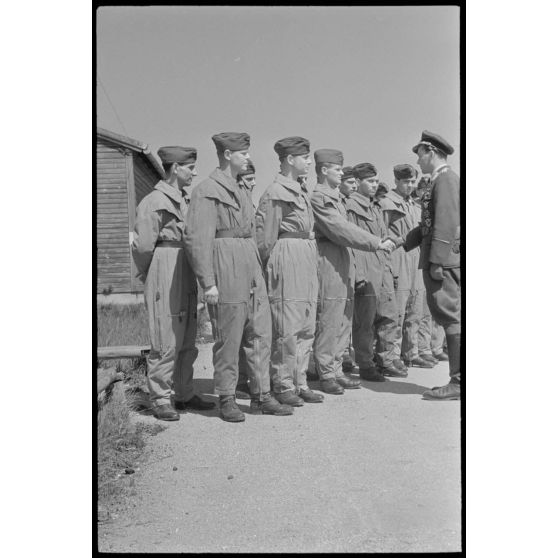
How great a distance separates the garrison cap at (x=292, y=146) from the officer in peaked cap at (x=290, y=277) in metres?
0.15

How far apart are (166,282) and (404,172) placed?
1.65 meters

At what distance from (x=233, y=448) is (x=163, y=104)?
2.08 meters

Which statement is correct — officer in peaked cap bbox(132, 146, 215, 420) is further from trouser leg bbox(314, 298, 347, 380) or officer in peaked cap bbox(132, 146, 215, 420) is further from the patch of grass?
trouser leg bbox(314, 298, 347, 380)

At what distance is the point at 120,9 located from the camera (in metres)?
5.25

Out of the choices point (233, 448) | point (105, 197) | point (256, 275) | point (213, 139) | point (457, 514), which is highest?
point (213, 139)

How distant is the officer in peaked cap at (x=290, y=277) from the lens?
5656mm

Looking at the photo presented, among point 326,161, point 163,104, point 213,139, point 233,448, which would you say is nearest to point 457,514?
point 233,448

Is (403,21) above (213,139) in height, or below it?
above

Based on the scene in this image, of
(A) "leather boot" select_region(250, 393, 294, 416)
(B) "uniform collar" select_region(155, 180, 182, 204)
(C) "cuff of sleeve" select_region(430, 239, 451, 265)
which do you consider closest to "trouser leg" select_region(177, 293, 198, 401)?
(A) "leather boot" select_region(250, 393, 294, 416)

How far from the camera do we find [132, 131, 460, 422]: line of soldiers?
544 centimetres

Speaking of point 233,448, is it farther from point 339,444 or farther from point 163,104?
point 163,104

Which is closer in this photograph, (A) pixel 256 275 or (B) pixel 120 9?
(B) pixel 120 9

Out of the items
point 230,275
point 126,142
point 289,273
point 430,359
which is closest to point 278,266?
point 289,273

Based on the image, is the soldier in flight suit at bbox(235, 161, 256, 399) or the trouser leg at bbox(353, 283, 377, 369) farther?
the trouser leg at bbox(353, 283, 377, 369)
